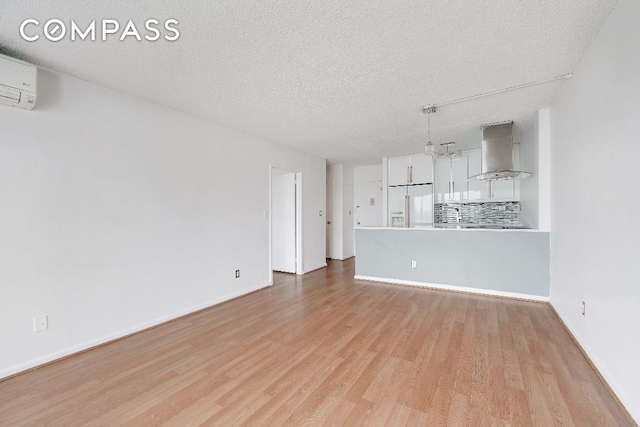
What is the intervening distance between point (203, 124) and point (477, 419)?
3885mm

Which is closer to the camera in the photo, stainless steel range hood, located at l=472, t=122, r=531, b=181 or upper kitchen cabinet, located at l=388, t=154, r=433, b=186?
stainless steel range hood, located at l=472, t=122, r=531, b=181

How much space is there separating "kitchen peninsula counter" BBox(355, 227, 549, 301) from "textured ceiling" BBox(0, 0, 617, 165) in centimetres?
176

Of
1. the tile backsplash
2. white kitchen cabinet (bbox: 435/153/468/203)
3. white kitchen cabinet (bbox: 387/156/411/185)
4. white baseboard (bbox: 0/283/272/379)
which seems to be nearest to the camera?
white baseboard (bbox: 0/283/272/379)

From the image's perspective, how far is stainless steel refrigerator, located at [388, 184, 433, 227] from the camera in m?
5.59

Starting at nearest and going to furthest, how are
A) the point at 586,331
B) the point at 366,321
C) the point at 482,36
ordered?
1. the point at 482,36
2. the point at 586,331
3. the point at 366,321

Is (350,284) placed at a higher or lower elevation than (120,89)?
lower

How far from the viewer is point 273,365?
2.11 metres

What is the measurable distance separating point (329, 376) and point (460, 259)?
3.01 m

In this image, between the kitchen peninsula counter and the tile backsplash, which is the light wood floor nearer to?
the kitchen peninsula counter

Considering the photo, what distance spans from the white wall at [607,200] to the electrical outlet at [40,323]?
406 centimetres

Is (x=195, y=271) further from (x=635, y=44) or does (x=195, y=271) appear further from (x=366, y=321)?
(x=635, y=44)

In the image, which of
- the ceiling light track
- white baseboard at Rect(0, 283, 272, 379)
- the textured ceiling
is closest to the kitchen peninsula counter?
the textured ceiling

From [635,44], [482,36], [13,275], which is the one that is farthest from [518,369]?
[13,275]

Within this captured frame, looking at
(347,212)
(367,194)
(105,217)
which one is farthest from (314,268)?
(105,217)
